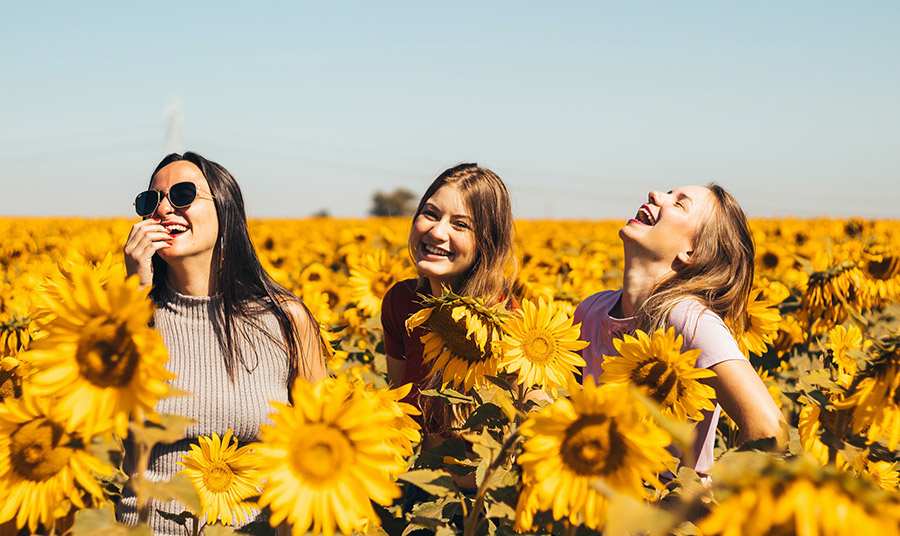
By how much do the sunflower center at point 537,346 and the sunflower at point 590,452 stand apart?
2.02 ft

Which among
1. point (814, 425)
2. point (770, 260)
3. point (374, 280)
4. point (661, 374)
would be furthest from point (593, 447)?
point (770, 260)

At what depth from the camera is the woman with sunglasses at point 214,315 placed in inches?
100

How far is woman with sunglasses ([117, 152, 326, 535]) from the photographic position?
255 centimetres

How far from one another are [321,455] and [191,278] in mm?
1652

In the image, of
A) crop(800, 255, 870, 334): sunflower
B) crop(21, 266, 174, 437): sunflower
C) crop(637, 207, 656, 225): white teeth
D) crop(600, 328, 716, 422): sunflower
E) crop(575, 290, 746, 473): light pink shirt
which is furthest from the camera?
crop(800, 255, 870, 334): sunflower

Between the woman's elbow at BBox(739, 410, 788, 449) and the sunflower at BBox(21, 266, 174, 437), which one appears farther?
the woman's elbow at BBox(739, 410, 788, 449)

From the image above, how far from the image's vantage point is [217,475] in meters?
2.04

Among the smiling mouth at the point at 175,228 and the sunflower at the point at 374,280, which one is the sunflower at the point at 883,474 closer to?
the smiling mouth at the point at 175,228

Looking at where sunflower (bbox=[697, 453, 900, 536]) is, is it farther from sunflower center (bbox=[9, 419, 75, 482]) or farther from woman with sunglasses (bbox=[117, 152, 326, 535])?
woman with sunglasses (bbox=[117, 152, 326, 535])

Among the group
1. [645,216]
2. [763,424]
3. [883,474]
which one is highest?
[645,216]

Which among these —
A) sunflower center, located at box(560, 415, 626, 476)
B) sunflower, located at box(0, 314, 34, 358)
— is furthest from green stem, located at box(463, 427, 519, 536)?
sunflower, located at box(0, 314, 34, 358)

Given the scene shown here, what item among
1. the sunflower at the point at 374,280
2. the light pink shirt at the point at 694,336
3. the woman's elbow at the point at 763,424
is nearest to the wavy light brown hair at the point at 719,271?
the light pink shirt at the point at 694,336

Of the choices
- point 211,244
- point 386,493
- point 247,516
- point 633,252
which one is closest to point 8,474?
point 386,493

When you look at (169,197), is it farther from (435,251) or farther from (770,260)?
(770,260)
